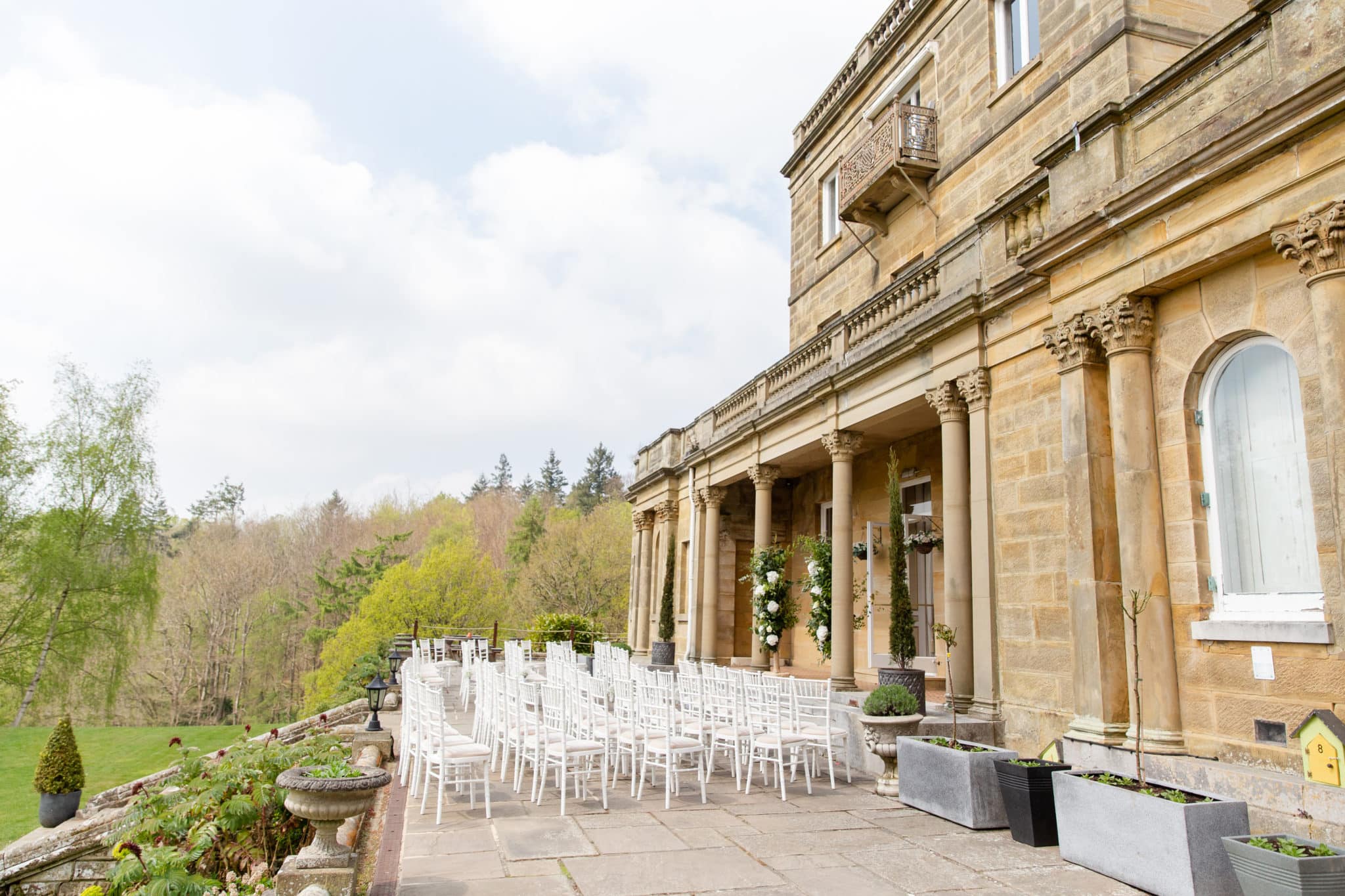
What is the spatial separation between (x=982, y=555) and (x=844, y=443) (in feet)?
12.9

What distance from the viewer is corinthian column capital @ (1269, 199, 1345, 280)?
5.24m

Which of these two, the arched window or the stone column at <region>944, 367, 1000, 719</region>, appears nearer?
the arched window

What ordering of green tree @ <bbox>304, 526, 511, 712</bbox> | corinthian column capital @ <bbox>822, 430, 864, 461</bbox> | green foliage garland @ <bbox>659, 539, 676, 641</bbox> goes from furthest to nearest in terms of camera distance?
green tree @ <bbox>304, 526, 511, 712</bbox> → green foliage garland @ <bbox>659, 539, 676, 641</bbox> → corinthian column capital @ <bbox>822, 430, 864, 461</bbox>

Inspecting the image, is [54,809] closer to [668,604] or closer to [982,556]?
[668,604]

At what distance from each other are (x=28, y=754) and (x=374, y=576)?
61.9ft

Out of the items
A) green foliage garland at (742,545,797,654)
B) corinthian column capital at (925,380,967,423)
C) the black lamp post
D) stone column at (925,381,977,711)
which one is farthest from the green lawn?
corinthian column capital at (925,380,967,423)

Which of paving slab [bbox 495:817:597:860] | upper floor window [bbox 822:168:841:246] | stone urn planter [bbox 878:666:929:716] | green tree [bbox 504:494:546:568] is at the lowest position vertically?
paving slab [bbox 495:817:597:860]

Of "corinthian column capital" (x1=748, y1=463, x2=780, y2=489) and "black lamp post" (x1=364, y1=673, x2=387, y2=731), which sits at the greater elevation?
"corinthian column capital" (x1=748, y1=463, x2=780, y2=489)

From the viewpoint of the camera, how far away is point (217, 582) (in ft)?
127

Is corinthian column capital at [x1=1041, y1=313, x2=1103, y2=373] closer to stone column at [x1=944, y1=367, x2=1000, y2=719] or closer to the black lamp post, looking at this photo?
stone column at [x1=944, y1=367, x2=1000, y2=719]

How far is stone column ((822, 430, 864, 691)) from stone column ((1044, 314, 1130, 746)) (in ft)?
15.1

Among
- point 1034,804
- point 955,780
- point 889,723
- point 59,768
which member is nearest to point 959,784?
point 955,780

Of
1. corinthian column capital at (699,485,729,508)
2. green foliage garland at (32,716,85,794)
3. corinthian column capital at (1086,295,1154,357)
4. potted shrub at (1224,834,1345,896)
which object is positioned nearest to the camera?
potted shrub at (1224,834,1345,896)

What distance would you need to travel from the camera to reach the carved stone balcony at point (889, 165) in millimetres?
13258
